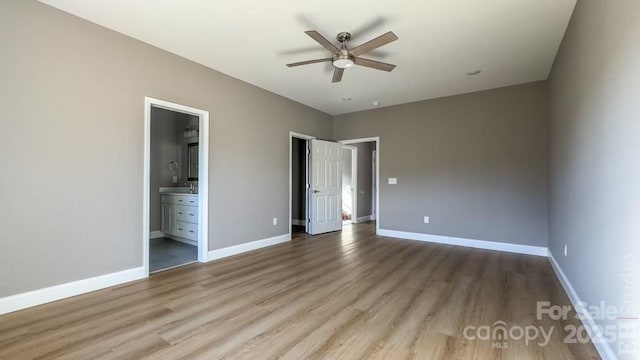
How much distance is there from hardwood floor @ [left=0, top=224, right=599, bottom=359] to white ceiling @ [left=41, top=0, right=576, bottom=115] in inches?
108

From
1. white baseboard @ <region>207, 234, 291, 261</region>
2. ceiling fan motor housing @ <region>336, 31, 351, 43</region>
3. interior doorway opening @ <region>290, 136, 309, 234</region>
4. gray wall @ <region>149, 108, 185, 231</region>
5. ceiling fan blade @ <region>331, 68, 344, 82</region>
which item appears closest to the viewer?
ceiling fan motor housing @ <region>336, 31, 351, 43</region>

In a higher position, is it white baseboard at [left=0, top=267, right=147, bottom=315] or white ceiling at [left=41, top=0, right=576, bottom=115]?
white ceiling at [left=41, top=0, right=576, bottom=115]

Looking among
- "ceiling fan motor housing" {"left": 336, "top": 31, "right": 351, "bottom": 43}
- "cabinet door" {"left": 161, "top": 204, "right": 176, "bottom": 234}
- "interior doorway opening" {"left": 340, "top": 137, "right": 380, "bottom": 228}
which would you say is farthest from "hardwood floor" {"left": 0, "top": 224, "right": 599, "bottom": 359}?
"interior doorway opening" {"left": 340, "top": 137, "right": 380, "bottom": 228}

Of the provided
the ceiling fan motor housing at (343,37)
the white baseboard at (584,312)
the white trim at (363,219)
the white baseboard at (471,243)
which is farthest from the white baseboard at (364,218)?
the ceiling fan motor housing at (343,37)

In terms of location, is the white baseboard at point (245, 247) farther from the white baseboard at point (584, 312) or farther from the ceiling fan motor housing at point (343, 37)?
the white baseboard at point (584, 312)

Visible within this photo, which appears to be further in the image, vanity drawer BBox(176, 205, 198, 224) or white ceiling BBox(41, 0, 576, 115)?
vanity drawer BBox(176, 205, 198, 224)

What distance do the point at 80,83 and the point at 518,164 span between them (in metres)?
5.93

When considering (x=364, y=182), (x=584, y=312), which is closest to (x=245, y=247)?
(x=584, y=312)

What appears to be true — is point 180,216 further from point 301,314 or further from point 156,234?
point 301,314

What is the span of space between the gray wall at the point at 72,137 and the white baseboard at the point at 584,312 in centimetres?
406

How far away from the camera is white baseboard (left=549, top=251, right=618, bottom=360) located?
176 centimetres

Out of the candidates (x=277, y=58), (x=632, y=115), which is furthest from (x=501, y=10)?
(x=277, y=58)

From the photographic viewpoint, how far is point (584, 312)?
2.29 metres

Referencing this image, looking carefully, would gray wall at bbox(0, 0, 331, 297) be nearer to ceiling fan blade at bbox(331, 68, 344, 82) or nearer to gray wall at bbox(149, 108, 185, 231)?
ceiling fan blade at bbox(331, 68, 344, 82)
